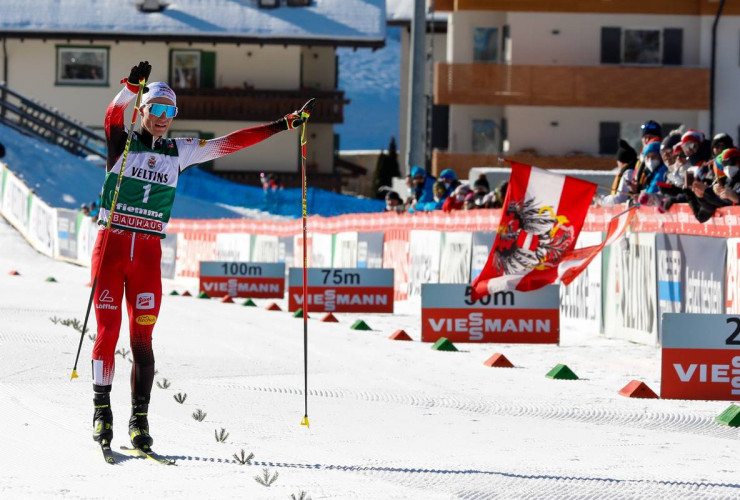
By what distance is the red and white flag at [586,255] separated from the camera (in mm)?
15023

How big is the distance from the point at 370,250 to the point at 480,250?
4.89 m

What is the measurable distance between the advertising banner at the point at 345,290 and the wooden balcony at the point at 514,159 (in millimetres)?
22178

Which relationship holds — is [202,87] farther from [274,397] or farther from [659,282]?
[274,397]

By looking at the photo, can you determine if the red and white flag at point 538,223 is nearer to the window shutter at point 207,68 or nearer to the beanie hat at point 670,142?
the beanie hat at point 670,142

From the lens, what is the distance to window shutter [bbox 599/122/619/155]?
141ft

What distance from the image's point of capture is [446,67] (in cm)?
4234

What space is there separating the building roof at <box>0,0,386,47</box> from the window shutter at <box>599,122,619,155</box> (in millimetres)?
16341

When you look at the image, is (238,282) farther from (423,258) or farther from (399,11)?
(399,11)

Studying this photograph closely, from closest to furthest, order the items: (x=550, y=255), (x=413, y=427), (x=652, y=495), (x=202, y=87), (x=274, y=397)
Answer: (x=652, y=495) → (x=413, y=427) → (x=274, y=397) → (x=550, y=255) → (x=202, y=87)

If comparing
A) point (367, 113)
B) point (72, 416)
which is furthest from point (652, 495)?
point (367, 113)

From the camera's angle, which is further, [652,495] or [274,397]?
[274,397]

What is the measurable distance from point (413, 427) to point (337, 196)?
136 feet

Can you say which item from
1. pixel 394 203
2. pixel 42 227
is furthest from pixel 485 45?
pixel 394 203

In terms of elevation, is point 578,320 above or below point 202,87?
below
